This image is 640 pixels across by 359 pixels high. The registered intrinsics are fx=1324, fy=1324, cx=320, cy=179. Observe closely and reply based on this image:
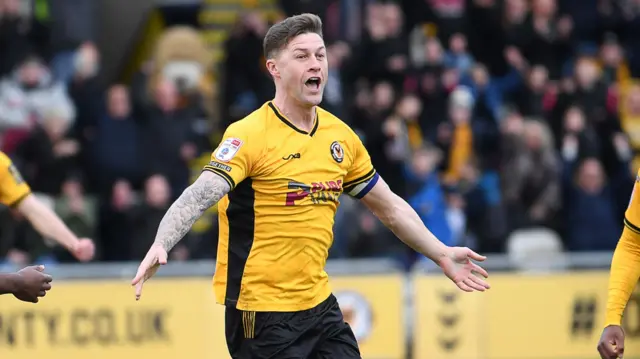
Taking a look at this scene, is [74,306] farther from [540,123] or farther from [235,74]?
[540,123]

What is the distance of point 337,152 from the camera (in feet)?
26.0

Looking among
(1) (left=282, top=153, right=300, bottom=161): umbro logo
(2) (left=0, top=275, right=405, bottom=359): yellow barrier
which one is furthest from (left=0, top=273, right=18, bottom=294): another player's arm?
(2) (left=0, top=275, right=405, bottom=359): yellow barrier

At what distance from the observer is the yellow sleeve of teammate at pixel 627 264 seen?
26.1 ft

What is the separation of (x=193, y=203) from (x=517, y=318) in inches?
301

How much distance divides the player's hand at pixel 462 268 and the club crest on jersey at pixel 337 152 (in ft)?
3.03

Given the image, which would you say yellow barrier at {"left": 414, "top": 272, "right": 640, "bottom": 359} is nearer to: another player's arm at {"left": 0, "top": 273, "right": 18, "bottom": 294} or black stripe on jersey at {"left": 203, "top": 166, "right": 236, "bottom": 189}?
black stripe on jersey at {"left": 203, "top": 166, "right": 236, "bottom": 189}

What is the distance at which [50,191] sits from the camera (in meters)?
15.1

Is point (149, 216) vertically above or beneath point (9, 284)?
above

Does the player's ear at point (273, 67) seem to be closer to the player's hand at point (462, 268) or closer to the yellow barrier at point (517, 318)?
the player's hand at point (462, 268)

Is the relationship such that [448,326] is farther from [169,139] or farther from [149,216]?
[169,139]

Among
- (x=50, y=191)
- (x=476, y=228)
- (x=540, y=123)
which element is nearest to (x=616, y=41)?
(x=540, y=123)

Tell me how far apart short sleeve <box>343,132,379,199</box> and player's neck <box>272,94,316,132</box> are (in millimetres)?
371

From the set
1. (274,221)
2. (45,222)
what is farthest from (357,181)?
(45,222)

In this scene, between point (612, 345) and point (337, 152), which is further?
point (337, 152)
